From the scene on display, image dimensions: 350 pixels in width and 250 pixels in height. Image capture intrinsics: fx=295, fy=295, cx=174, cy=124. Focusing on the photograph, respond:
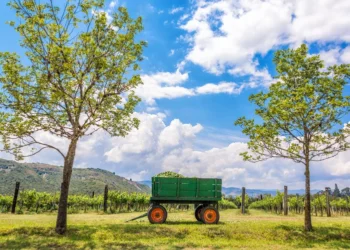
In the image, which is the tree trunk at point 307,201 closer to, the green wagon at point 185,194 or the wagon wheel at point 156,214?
the green wagon at point 185,194

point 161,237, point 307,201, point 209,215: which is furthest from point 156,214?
point 307,201

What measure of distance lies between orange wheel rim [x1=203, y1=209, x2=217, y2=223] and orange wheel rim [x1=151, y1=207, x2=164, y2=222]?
2.59 meters

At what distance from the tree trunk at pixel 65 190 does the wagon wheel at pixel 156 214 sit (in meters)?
4.79

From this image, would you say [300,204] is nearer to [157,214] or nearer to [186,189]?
[186,189]

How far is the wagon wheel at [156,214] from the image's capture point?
1739 cm

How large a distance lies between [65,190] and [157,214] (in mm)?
5476

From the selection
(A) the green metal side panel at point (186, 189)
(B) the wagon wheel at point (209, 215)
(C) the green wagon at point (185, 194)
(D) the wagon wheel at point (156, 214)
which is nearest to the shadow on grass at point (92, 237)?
(D) the wagon wheel at point (156, 214)

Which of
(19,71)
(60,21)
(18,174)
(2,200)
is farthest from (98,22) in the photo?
(18,174)

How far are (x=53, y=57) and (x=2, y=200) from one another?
1039 inches

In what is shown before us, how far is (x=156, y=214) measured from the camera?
690 inches

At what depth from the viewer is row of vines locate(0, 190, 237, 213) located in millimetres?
33812

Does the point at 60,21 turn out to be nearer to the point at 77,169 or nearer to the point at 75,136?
the point at 75,136

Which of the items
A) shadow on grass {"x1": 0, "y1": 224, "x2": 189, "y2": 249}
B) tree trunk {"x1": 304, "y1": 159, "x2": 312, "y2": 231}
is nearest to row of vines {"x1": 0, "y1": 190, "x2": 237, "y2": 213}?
shadow on grass {"x1": 0, "y1": 224, "x2": 189, "y2": 249}

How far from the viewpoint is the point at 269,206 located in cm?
4325
